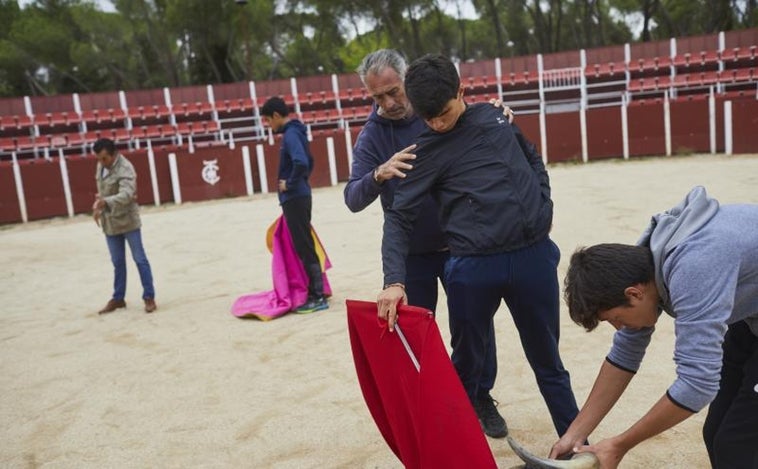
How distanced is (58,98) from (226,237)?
37.2 feet

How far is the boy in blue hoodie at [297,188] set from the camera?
179 inches

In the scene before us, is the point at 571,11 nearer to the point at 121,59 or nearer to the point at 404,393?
the point at 121,59

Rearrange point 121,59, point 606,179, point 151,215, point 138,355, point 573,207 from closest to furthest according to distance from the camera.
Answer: point 138,355 → point 573,207 → point 606,179 → point 151,215 → point 121,59

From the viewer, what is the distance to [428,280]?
104 inches

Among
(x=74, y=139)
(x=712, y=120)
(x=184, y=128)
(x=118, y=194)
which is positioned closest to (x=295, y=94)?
(x=184, y=128)

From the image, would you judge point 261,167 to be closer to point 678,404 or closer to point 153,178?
point 153,178

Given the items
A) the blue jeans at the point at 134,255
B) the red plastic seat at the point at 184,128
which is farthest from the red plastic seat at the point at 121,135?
the blue jeans at the point at 134,255

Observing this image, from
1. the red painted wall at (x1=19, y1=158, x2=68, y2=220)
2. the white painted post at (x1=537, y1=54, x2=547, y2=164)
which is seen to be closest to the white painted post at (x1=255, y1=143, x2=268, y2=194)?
the red painted wall at (x1=19, y1=158, x2=68, y2=220)

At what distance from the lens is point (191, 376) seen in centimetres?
366

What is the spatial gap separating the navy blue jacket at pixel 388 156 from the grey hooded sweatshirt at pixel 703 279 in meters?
1.14

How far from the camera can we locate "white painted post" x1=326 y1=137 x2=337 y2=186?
15438mm

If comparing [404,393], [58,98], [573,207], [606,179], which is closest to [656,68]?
[606,179]

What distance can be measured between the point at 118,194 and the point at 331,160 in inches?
418

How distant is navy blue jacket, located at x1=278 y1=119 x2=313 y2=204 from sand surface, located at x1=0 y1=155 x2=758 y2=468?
0.87 metres
